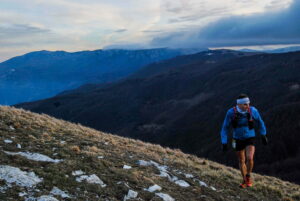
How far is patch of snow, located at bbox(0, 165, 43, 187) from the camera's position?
22.3 ft

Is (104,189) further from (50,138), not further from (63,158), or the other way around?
(50,138)

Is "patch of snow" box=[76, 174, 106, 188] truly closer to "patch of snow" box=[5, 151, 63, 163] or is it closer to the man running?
"patch of snow" box=[5, 151, 63, 163]

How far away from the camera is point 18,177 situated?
6.97 meters

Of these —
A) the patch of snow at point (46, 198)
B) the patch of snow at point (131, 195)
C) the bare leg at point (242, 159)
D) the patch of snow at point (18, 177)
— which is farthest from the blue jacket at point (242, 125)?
the patch of snow at point (18, 177)

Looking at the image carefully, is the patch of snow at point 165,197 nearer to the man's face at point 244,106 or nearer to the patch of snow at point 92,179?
the patch of snow at point 92,179

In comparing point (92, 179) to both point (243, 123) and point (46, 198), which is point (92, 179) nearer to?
point (46, 198)

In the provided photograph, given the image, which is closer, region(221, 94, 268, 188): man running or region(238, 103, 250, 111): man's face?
region(238, 103, 250, 111): man's face

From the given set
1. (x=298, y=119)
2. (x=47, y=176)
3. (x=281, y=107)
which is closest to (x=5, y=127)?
(x=47, y=176)

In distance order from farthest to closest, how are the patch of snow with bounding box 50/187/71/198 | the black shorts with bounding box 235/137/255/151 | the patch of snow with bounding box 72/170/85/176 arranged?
1. the black shorts with bounding box 235/137/255/151
2. the patch of snow with bounding box 72/170/85/176
3. the patch of snow with bounding box 50/187/71/198

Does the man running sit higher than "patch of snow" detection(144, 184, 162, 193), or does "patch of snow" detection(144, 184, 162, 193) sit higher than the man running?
the man running

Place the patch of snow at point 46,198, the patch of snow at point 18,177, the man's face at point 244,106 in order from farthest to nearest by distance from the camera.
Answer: the man's face at point 244,106 → the patch of snow at point 18,177 → the patch of snow at point 46,198

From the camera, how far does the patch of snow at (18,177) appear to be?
6793 millimetres

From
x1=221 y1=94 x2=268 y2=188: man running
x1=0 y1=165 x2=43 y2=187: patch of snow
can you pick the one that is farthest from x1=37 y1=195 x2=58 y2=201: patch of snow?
x1=221 y1=94 x2=268 y2=188: man running

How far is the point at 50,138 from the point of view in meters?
11.6
